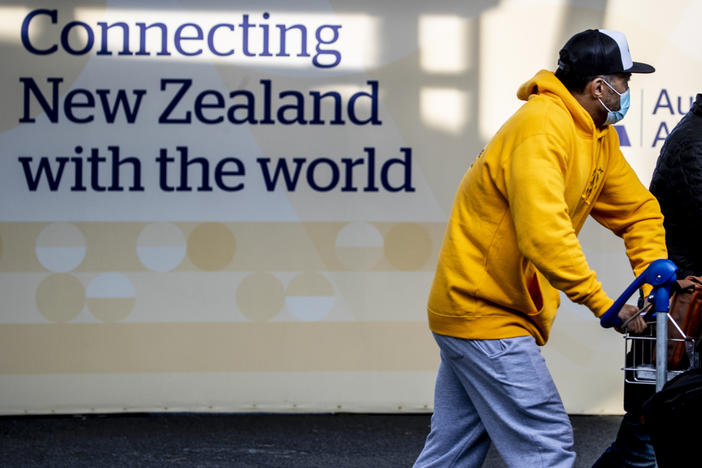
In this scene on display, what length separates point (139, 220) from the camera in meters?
6.21

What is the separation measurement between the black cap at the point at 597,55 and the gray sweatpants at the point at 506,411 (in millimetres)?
915

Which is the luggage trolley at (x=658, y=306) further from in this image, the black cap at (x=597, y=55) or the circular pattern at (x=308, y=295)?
the circular pattern at (x=308, y=295)

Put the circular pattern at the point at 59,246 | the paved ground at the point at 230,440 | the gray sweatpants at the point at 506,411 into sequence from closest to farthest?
1. the gray sweatpants at the point at 506,411
2. the paved ground at the point at 230,440
3. the circular pattern at the point at 59,246

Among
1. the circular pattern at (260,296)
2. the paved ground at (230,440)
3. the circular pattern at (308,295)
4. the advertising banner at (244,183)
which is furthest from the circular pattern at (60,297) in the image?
the circular pattern at (308,295)

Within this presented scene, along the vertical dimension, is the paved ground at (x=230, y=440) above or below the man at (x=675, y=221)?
below

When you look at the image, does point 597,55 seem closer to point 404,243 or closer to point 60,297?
point 404,243

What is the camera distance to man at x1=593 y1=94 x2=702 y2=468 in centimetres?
399

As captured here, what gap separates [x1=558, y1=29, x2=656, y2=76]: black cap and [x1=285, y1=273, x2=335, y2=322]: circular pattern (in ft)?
10.1

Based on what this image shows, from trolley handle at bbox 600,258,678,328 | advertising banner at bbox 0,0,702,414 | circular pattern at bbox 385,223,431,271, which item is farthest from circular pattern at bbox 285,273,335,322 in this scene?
trolley handle at bbox 600,258,678,328

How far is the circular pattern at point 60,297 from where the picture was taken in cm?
621

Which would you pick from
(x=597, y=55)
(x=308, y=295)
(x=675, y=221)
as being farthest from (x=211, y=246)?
(x=597, y=55)

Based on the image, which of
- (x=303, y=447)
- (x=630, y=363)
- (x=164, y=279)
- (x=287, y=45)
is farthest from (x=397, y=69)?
(x=630, y=363)

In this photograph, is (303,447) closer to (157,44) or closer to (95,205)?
(95,205)

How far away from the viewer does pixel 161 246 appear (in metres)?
6.22
